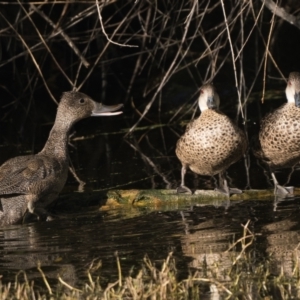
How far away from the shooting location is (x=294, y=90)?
8219mm

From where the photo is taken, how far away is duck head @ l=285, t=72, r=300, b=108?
8.11m

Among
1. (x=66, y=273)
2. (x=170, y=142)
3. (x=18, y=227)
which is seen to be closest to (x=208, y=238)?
(x=66, y=273)

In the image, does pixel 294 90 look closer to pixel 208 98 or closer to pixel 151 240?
pixel 208 98

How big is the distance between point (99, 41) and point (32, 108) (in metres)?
1.40

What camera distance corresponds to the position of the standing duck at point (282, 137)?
25.6ft

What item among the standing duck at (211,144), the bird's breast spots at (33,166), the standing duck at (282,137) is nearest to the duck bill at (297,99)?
the standing duck at (282,137)

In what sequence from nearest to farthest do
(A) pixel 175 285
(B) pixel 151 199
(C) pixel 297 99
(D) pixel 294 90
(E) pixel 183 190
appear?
(A) pixel 175 285, (B) pixel 151 199, (E) pixel 183 190, (C) pixel 297 99, (D) pixel 294 90

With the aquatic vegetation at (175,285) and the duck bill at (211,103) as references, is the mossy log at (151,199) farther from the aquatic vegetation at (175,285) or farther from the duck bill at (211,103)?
the aquatic vegetation at (175,285)

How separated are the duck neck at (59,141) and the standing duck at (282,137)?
1.46 m

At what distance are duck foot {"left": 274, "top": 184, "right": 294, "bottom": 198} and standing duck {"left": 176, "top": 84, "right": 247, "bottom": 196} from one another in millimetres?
403

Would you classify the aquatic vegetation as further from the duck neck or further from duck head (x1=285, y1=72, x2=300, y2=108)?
duck head (x1=285, y1=72, x2=300, y2=108)

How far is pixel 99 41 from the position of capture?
36.9 feet

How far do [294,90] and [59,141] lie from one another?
1.86m

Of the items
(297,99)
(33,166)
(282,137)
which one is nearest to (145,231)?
(33,166)
